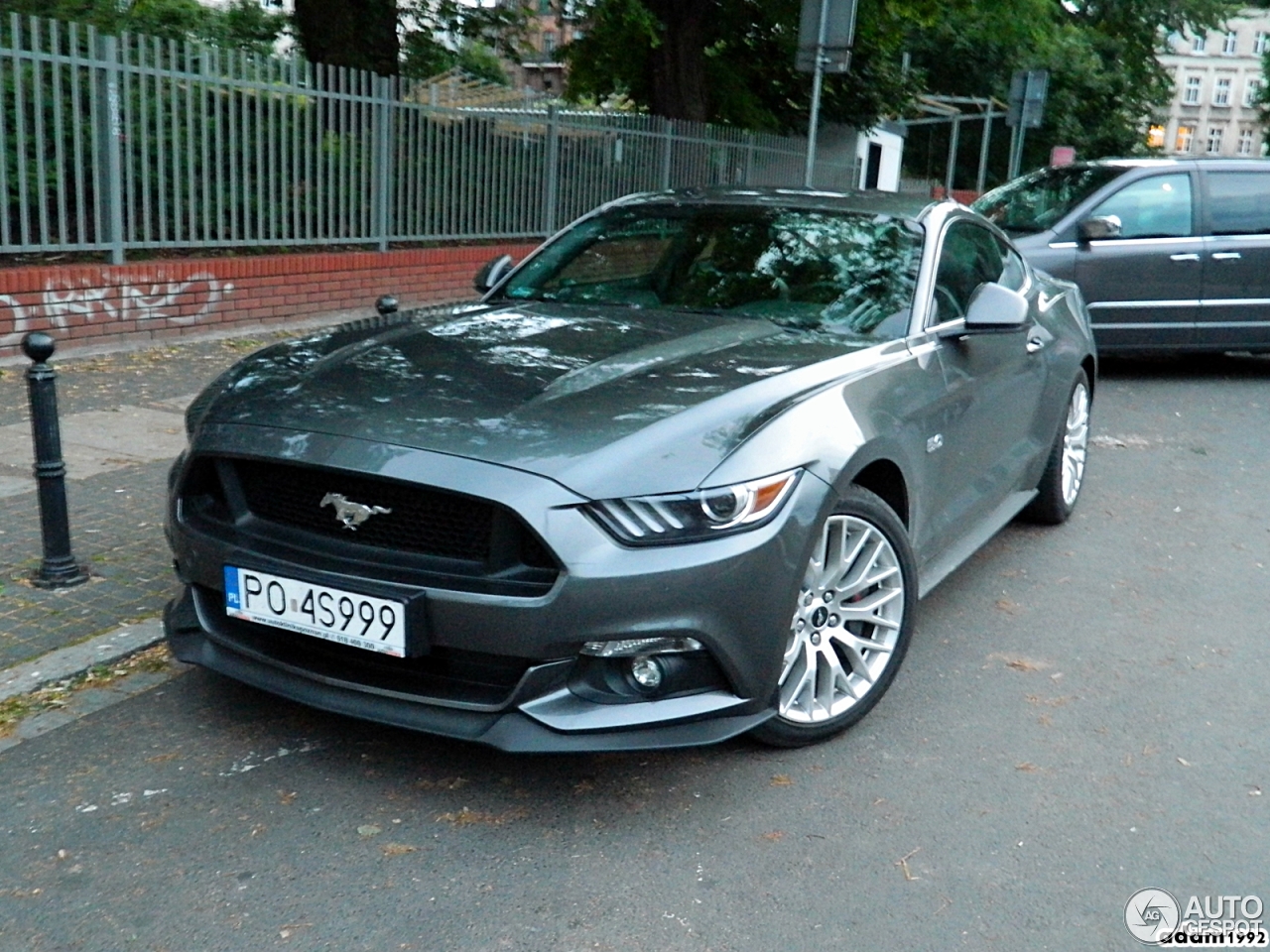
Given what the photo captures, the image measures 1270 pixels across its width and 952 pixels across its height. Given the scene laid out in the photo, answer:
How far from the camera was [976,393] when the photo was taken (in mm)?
4707

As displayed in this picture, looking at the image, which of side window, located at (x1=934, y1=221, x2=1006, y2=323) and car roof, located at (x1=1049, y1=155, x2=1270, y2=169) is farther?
car roof, located at (x1=1049, y1=155, x2=1270, y2=169)

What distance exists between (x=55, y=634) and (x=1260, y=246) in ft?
30.5

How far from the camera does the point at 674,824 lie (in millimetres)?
3354

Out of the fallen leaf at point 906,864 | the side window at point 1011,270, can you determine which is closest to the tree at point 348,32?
the side window at point 1011,270

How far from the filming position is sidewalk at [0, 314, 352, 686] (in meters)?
4.52

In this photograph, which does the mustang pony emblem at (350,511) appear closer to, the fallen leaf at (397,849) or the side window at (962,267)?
the fallen leaf at (397,849)

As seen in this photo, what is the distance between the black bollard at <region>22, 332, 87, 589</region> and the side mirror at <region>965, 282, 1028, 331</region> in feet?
10.1

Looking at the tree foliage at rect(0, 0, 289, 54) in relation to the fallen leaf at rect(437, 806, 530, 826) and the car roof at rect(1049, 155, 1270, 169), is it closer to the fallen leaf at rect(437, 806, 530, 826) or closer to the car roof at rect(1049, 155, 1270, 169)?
the car roof at rect(1049, 155, 1270, 169)

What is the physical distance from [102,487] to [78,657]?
198cm

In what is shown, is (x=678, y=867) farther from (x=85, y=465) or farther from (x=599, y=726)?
(x=85, y=465)

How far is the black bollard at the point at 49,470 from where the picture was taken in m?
4.53

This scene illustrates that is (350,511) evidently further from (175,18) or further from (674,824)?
(175,18)

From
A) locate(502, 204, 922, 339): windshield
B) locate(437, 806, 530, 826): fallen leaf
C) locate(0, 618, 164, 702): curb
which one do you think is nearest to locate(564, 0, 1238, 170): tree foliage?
locate(502, 204, 922, 339): windshield

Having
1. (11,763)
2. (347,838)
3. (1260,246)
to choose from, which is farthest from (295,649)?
(1260,246)
